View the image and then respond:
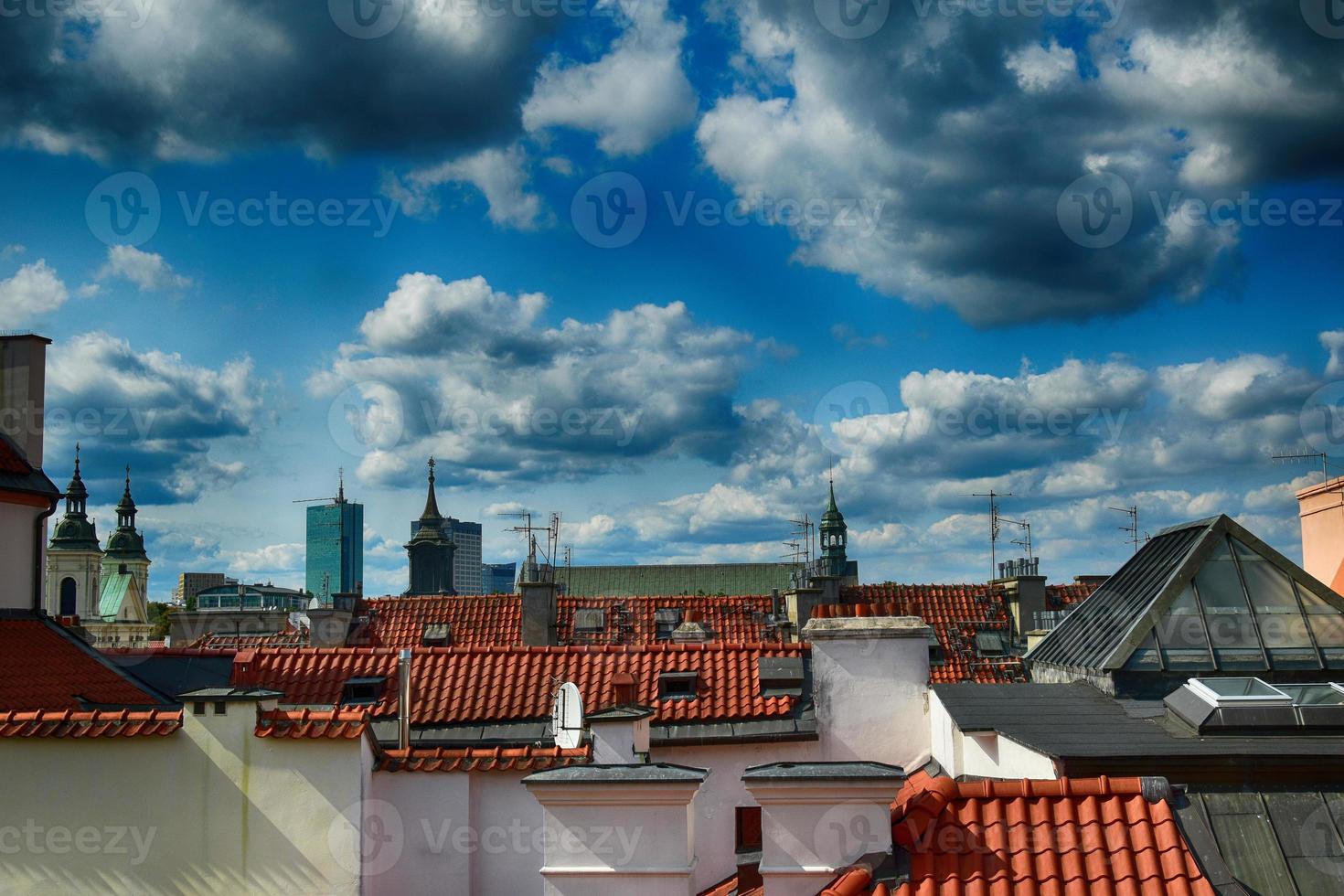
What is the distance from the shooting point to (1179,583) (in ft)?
47.9

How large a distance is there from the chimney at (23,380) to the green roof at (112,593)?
12948cm

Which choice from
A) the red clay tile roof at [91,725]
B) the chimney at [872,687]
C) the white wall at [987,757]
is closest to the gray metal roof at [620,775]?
the white wall at [987,757]

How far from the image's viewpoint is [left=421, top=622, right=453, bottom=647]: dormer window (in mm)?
48125

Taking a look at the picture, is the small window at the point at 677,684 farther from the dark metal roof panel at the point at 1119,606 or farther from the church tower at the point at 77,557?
the church tower at the point at 77,557

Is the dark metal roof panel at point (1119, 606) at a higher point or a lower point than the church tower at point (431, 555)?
lower

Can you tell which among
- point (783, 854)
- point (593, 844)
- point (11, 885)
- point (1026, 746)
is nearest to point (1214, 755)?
point (1026, 746)

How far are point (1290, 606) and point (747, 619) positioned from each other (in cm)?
3714

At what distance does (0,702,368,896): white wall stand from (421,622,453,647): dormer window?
35.2 m

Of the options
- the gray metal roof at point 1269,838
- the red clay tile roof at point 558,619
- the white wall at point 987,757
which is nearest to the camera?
the gray metal roof at point 1269,838

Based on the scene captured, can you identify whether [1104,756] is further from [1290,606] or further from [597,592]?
[597,592]

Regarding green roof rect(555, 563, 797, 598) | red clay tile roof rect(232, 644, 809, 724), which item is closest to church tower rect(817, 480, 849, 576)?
green roof rect(555, 563, 797, 598)

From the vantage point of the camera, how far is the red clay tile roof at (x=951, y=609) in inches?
1704

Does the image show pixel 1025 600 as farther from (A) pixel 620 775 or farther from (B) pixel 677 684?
(A) pixel 620 775

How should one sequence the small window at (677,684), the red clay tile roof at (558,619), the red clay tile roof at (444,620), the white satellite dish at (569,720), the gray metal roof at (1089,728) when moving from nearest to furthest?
the gray metal roof at (1089,728) < the white satellite dish at (569,720) < the small window at (677,684) < the red clay tile roof at (558,619) < the red clay tile roof at (444,620)
